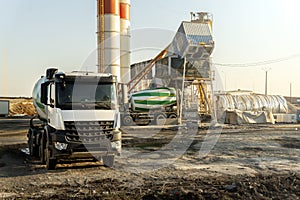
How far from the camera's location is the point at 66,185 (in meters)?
8.82

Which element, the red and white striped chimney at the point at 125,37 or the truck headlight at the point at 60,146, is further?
the red and white striped chimney at the point at 125,37

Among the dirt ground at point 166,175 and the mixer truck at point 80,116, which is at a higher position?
the mixer truck at point 80,116

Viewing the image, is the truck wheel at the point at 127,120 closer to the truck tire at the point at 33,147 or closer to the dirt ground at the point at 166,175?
the dirt ground at the point at 166,175

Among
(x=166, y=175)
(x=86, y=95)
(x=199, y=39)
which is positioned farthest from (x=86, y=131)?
(x=199, y=39)

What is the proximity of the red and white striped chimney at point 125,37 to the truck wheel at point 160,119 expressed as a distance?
9.26m

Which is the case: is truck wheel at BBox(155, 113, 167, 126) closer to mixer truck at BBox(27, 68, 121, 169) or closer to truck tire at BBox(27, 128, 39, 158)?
truck tire at BBox(27, 128, 39, 158)

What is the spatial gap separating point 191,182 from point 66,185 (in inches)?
127

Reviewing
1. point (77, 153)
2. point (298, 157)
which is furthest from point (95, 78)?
point (298, 157)

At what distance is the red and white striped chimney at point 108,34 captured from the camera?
111ft

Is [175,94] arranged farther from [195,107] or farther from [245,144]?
[245,144]

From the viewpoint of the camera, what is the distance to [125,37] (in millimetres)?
36812

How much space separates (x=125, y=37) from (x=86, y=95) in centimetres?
2732

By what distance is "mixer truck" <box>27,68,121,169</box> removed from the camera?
9.78 metres

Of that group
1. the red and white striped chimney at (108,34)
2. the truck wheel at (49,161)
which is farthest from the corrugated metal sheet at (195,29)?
the truck wheel at (49,161)
